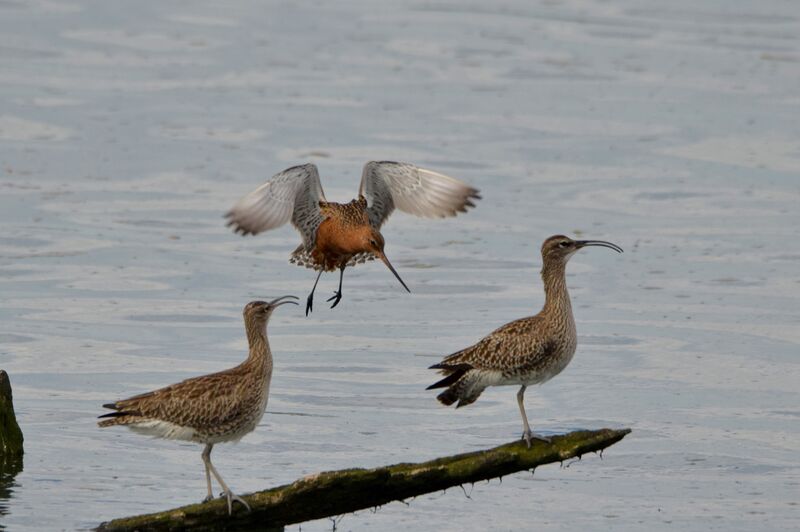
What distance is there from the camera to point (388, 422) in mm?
14516

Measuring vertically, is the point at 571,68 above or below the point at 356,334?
above

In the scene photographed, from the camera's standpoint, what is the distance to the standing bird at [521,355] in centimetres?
1165

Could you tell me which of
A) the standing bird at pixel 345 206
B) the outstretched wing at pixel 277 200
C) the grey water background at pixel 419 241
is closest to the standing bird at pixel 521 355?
the grey water background at pixel 419 241

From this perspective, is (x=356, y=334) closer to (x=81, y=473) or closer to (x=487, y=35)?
(x=81, y=473)

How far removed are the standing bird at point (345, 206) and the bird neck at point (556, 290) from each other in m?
2.08

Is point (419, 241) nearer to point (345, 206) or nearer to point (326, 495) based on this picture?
point (345, 206)

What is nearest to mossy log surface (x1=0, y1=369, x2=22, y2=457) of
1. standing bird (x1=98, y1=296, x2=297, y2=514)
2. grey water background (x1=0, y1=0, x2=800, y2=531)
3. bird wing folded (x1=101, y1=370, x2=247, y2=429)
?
grey water background (x1=0, y1=0, x2=800, y2=531)

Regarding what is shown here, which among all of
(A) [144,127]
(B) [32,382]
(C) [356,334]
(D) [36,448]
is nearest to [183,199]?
(A) [144,127]

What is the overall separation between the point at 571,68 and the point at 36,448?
15.8 metres

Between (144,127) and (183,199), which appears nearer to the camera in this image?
(183,199)

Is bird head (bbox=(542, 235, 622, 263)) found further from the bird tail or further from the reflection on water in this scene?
the reflection on water

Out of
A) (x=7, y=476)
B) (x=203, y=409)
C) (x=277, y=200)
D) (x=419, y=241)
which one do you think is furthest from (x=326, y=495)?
(x=419, y=241)

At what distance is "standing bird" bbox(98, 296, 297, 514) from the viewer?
10805mm

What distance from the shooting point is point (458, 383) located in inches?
471
